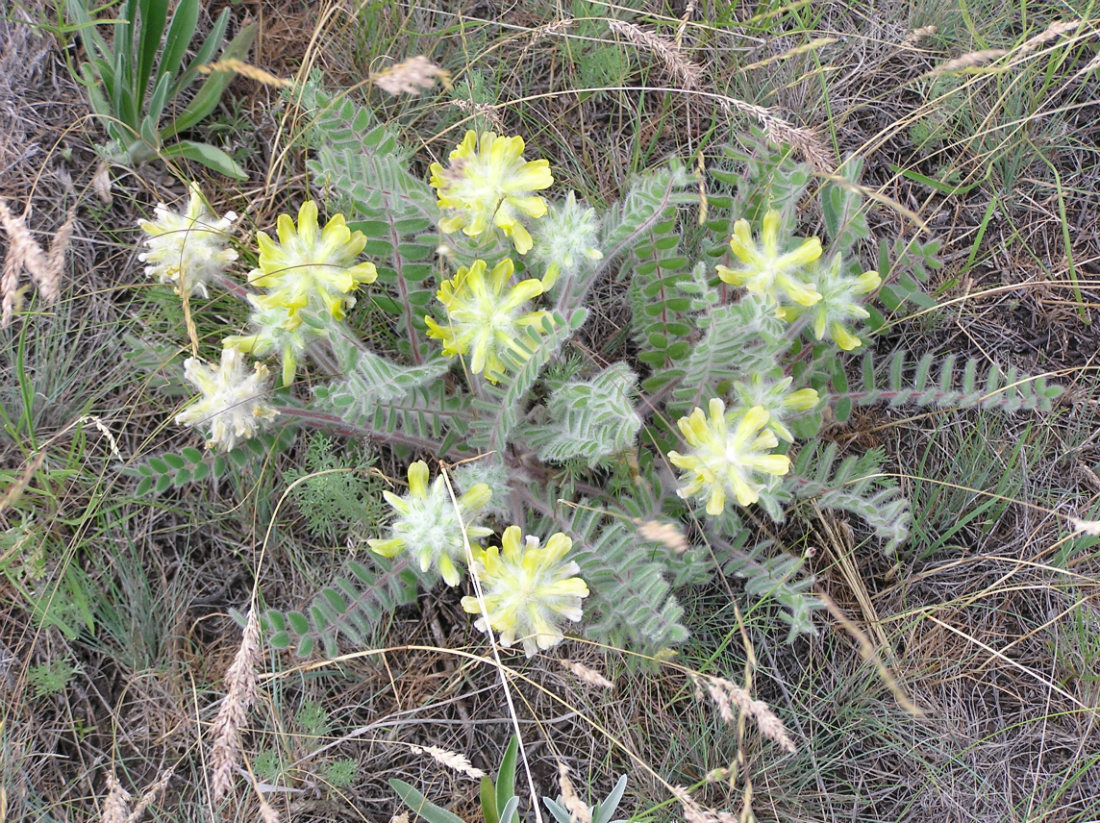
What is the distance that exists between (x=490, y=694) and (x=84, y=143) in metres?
2.30

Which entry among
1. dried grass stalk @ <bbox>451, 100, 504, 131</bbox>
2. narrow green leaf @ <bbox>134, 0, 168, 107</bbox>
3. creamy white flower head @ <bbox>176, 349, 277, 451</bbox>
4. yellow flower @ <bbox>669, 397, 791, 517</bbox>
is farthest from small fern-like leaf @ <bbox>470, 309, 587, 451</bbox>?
narrow green leaf @ <bbox>134, 0, 168, 107</bbox>

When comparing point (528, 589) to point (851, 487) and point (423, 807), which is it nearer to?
point (423, 807)

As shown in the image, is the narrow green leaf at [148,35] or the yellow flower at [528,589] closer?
the yellow flower at [528,589]

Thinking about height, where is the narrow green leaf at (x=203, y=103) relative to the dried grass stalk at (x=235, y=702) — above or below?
above

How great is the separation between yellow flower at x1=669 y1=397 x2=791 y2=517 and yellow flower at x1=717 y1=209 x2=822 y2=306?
0.30m

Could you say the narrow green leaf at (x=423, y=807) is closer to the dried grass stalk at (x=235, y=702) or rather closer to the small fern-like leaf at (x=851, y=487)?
the dried grass stalk at (x=235, y=702)

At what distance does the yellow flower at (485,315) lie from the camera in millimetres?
2279

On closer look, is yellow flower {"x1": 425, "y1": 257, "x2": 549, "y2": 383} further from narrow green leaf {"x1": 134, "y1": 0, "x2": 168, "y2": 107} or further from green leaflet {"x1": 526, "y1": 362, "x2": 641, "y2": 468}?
narrow green leaf {"x1": 134, "y1": 0, "x2": 168, "y2": 107}

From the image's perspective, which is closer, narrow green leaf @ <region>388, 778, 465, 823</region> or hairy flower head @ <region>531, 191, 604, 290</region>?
hairy flower head @ <region>531, 191, 604, 290</region>

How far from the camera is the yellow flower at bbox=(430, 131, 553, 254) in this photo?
2299 mm

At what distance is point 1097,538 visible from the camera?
2877 mm

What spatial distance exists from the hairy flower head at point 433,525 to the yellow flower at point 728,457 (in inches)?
20.8

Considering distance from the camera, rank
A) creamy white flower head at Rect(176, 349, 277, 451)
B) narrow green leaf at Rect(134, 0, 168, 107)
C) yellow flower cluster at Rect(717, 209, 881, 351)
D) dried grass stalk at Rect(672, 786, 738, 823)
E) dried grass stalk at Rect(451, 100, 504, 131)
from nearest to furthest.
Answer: dried grass stalk at Rect(672, 786, 738, 823)
yellow flower cluster at Rect(717, 209, 881, 351)
creamy white flower head at Rect(176, 349, 277, 451)
dried grass stalk at Rect(451, 100, 504, 131)
narrow green leaf at Rect(134, 0, 168, 107)

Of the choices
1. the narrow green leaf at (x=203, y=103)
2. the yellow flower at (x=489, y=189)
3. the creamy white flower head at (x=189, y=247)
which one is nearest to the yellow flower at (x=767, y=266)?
the yellow flower at (x=489, y=189)
